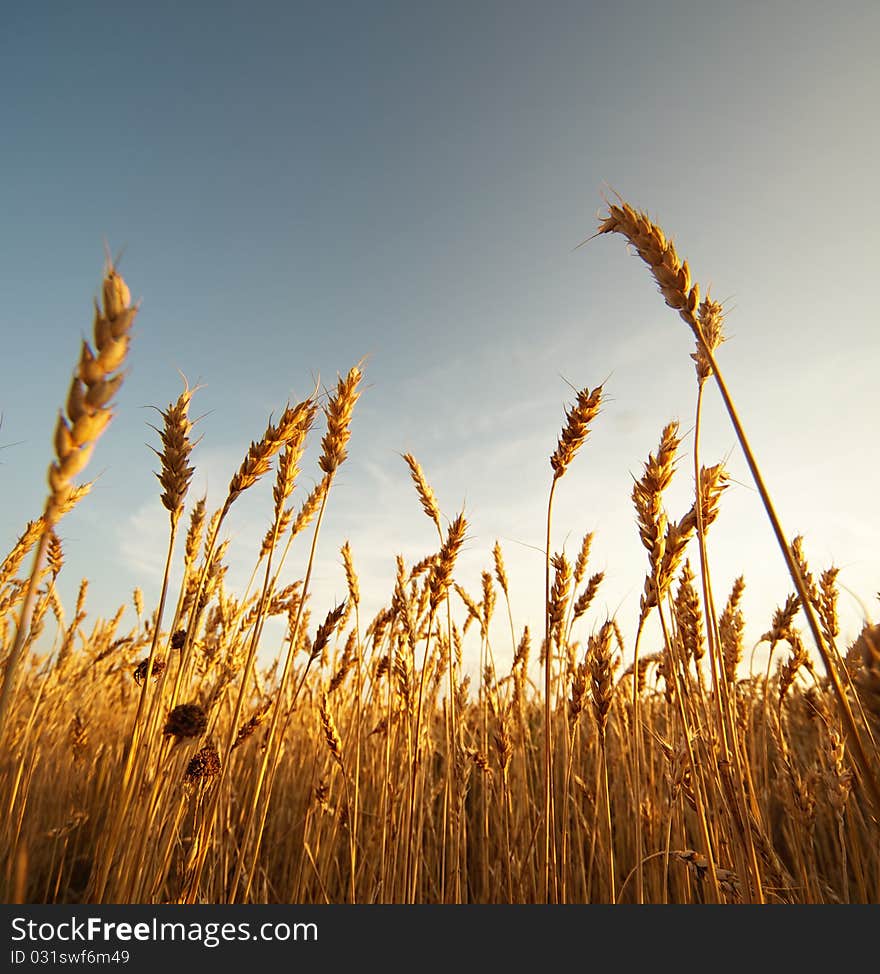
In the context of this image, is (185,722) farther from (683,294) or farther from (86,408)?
(683,294)

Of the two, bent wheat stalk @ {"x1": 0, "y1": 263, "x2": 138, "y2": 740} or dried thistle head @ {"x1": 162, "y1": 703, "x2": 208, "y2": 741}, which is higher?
bent wheat stalk @ {"x1": 0, "y1": 263, "x2": 138, "y2": 740}

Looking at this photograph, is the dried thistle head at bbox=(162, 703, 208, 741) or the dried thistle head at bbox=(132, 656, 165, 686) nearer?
the dried thistle head at bbox=(162, 703, 208, 741)

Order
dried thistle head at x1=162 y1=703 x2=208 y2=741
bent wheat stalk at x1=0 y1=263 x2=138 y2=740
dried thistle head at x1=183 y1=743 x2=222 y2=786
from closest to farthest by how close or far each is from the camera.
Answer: bent wheat stalk at x1=0 y1=263 x2=138 y2=740 → dried thistle head at x1=162 y1=703 x2=208 y2=741 → dried thistle head at x1=183 y1=743 x2=222 y2=786

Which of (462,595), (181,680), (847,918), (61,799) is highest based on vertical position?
(462,595)

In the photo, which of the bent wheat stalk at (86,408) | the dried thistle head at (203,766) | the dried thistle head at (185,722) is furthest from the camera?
the dried thistle head at (203,766)

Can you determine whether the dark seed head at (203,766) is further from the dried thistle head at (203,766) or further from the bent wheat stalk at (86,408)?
the bent wheat stalk at (86,408)

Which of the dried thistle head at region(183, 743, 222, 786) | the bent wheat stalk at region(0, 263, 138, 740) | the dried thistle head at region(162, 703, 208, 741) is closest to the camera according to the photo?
the bent wheat stalk at region(0, 263, 138, 740)

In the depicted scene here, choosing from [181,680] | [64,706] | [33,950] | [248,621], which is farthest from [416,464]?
[64,706]

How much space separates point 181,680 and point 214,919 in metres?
0.71

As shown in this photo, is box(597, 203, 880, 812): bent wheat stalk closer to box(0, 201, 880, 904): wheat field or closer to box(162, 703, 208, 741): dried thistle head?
box(0, 201, 880, 904): wheat field

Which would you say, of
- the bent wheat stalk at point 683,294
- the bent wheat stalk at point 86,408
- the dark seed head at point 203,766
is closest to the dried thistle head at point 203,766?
the dark seed head at point 203,766

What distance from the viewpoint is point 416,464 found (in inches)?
113

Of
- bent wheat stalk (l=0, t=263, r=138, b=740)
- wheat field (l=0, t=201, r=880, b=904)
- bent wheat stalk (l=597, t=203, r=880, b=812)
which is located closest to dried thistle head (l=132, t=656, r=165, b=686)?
wheat field (l=0, t=201, r=880, b=904)

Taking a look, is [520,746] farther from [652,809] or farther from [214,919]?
[214,919]
